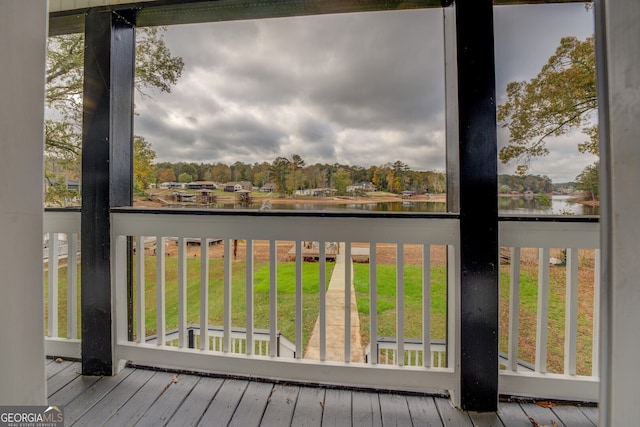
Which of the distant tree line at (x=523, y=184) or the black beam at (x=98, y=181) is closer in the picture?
the distant tree line at (x=523, y=184)

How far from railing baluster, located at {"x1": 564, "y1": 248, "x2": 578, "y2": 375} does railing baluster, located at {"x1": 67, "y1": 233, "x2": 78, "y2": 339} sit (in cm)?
304

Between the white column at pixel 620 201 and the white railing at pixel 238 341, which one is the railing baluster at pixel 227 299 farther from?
the white column at pixel 620 201

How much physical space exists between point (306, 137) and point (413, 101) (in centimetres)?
70

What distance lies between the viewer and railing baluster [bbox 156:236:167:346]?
168cm

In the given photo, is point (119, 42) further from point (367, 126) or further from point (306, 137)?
point (367, 126)

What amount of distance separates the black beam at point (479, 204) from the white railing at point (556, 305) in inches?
5.7

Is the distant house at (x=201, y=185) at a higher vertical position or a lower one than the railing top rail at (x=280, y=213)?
higher

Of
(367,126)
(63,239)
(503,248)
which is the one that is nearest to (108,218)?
(63,239)

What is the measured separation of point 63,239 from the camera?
1.83m

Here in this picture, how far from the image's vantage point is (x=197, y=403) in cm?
142

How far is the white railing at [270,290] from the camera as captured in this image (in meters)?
1.48

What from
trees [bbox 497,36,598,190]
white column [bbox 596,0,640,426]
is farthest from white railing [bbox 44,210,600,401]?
white column [bbox 596,0,640,426]

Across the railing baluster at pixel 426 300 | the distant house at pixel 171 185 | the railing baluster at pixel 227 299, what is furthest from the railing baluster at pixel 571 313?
the distant house at pixel 171 185

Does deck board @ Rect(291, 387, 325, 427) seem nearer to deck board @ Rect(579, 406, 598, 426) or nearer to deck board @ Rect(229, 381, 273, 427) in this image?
deck board @ Rect(229, 381, 273, 427)
